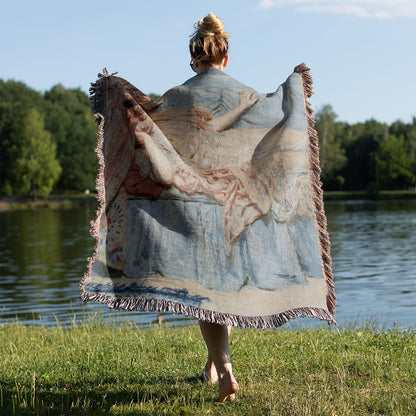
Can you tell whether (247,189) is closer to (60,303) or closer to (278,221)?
(278,221)

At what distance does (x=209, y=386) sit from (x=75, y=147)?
68.9 meters

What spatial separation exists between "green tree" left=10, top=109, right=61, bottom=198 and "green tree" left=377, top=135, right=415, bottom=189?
Result: 46652mm

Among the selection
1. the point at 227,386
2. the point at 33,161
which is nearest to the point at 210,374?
the point at 227,386

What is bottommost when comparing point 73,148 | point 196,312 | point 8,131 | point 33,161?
point 196,312

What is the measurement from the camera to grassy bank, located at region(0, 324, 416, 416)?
13.0ft

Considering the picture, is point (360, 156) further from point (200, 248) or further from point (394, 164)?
point (200, 248)

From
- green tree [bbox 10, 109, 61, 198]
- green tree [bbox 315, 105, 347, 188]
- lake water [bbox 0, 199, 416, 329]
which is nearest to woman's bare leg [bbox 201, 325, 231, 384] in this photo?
lake water [bbox 0, 199, 416, 329]

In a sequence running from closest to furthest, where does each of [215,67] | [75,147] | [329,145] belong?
[215,67], [75,147], [329,145]

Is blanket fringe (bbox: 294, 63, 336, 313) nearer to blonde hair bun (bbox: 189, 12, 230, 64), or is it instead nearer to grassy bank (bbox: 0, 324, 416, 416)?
grassy bank (bbox: 0, 324, 416, 416)

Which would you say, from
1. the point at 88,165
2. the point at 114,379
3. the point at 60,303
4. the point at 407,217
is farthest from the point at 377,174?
the point at 114,379

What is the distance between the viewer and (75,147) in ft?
234

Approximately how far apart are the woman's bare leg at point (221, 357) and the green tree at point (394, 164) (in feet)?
292

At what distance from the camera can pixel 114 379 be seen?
4.71 m

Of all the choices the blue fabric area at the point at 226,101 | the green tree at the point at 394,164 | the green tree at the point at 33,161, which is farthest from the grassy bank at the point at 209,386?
the green tree at the point at 394,164
